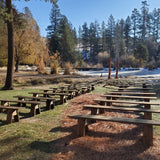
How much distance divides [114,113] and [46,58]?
790 inches

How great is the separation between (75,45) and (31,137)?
63149mm

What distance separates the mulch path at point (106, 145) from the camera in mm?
2518

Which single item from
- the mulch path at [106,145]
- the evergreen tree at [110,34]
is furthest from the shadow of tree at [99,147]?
the evergreen tree at [110,34]

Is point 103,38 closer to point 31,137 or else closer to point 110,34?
point 110,34

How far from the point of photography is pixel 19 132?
137 inches

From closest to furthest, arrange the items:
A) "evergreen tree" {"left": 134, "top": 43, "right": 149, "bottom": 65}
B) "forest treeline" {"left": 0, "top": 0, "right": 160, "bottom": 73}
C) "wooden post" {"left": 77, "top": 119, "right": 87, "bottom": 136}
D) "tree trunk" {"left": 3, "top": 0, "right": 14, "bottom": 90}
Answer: "wooden post" {"left": 77, "top": 119, "right": 87, "bottom": 136} < "tree trunk" {"left": 3, "top": 0, "right": 14, "bottom": 90} < "forest treeline" {"left": 0, "top": 0, "right": 160, "bottom": 73} < "evergreen tree" {"left": 134, "top": 43, "right": 149, "bottom": 65}

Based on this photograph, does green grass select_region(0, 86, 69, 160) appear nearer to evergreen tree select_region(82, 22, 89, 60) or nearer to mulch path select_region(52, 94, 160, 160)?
mulch path select_region(52, 94, 160, 160)

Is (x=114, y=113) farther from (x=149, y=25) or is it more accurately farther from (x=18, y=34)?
(x=149, y=25)

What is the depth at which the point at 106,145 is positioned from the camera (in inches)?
112

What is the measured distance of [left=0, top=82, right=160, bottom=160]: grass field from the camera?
260 cm

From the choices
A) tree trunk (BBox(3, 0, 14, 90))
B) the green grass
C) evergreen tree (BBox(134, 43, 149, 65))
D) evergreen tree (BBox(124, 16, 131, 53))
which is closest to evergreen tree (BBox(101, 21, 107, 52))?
evergreen tree (BBox(124, 16, 131, 53))

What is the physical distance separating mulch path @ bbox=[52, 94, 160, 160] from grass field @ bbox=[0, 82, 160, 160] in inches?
6.4

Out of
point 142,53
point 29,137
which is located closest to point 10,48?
point 29,137

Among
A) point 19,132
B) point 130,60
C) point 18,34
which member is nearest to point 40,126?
point 19,132
